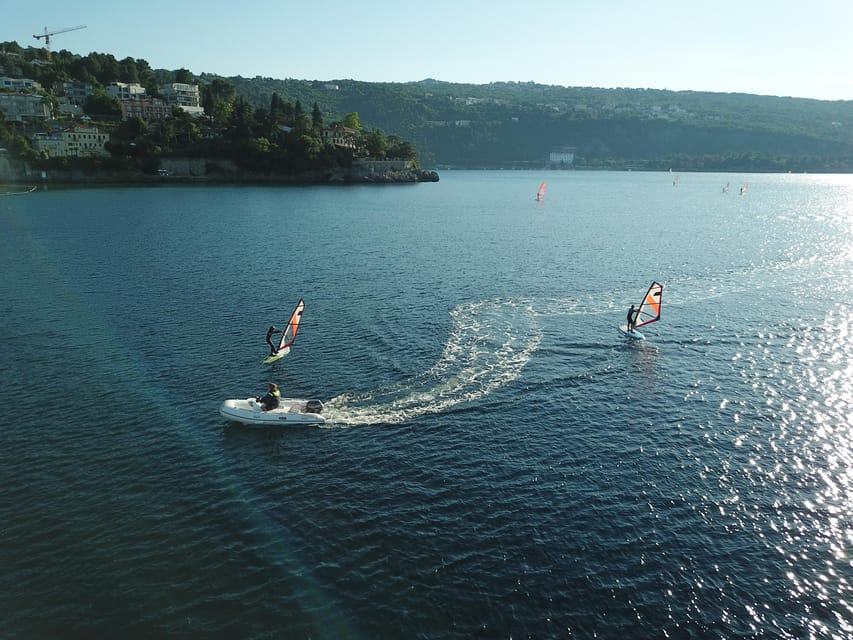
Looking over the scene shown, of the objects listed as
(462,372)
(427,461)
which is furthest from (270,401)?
(462,372)

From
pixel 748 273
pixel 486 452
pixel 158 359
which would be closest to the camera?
pixel 486 452

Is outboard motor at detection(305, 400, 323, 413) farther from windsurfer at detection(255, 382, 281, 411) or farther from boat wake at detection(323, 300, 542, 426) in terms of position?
windsurfer at detection(255, 382, 281, 411)

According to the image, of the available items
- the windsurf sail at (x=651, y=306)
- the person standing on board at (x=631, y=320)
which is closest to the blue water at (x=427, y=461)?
the windsurf sail at (x=651, y=306)

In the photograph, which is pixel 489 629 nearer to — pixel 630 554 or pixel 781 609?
pixel 630 554

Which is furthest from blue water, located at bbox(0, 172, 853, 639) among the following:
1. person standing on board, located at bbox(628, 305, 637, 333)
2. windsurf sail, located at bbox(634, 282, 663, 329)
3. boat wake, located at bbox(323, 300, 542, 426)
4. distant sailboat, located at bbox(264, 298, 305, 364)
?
distant sailboat, located at bbox(264, 298, 305, 364)

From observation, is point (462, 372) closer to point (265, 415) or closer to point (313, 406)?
point (313, 406)

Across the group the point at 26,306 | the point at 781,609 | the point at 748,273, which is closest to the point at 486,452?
the point at 781,609
